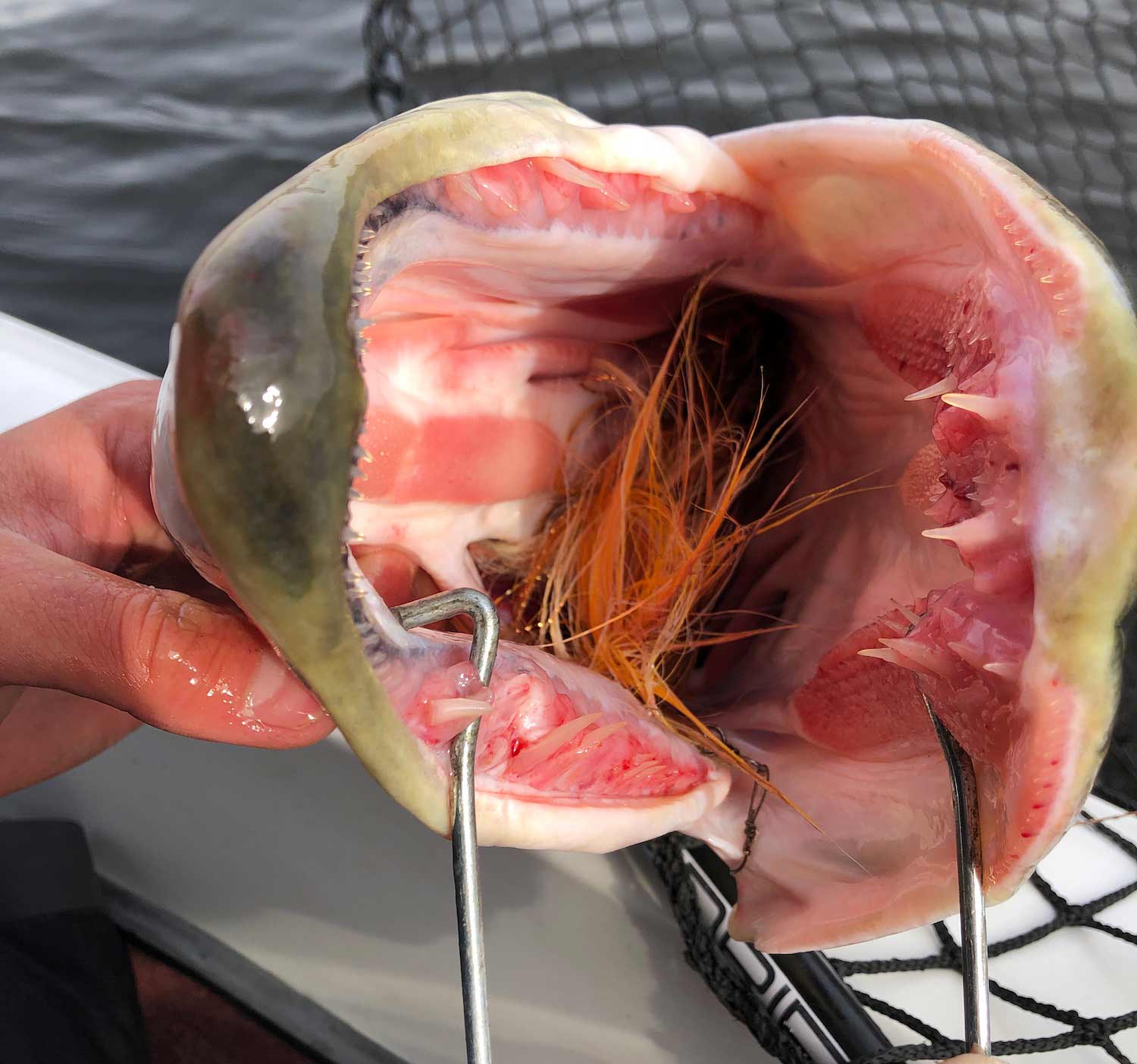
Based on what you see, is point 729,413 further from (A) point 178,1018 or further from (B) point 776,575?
(A) point 178,1018

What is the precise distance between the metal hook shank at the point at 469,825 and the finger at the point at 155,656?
0.29ft

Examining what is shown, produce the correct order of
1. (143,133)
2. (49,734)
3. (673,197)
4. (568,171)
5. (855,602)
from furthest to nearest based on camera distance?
(143,133) < (49,734) < (855,602) < (673,197) < (568,171)

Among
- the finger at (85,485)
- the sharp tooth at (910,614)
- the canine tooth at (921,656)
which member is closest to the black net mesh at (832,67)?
the sharp tooth at (910,614)

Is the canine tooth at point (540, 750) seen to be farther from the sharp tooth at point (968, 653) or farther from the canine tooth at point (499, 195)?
the canine tooth at point (499, 195)

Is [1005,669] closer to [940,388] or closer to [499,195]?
[940,388]

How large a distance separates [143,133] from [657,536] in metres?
3.04

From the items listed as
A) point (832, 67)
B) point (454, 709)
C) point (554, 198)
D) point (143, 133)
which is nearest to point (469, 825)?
point (454, 709)

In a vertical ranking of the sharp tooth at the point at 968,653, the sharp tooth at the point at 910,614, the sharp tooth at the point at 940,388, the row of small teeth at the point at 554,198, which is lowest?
the sharp tooth at the point at 910,614

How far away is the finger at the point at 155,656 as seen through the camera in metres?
0.61

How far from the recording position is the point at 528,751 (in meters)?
0.72

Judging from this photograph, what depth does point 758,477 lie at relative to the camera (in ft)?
3.65

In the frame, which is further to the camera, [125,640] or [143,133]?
[143,133]

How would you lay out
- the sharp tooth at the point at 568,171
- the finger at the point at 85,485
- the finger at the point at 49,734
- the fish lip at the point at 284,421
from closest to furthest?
1. the fish lip at the point at 284,421
2. the sharp tooth at the point at 568,171
3. the finger at the point at 85,485
4. the finger at the point at 49,734

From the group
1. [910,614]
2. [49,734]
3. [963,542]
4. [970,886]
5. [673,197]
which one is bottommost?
[49,734]
